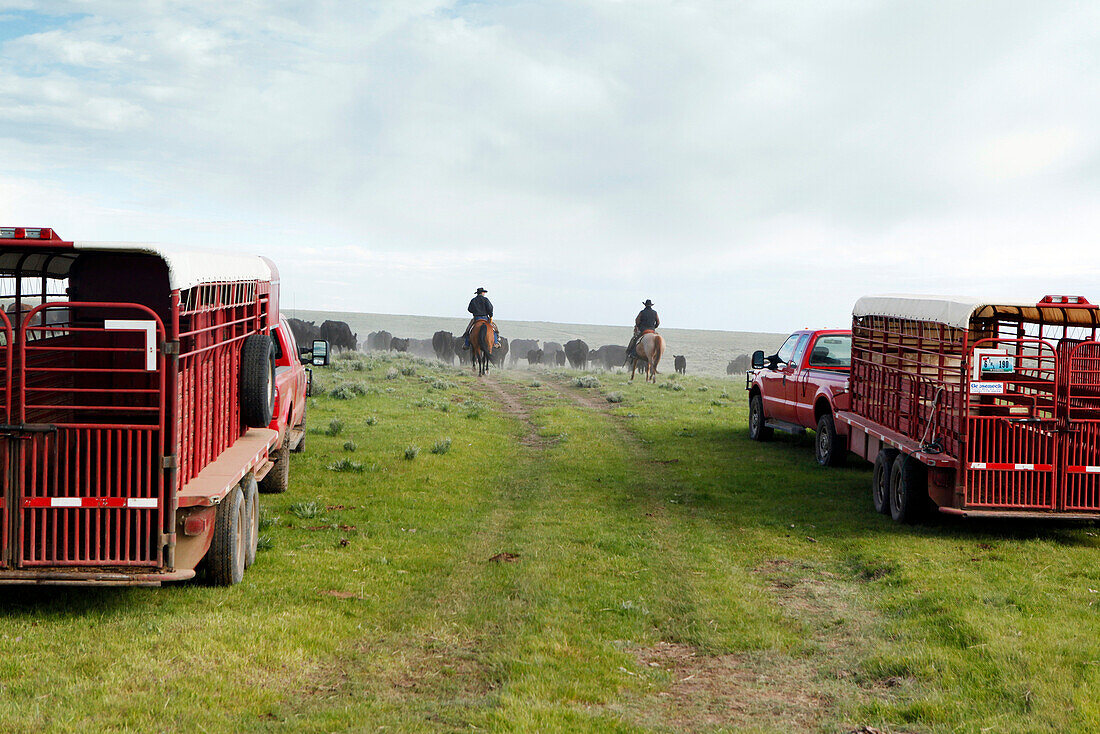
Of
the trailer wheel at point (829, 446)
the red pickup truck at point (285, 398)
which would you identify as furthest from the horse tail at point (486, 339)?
the red pickup truck at point (285, 398)

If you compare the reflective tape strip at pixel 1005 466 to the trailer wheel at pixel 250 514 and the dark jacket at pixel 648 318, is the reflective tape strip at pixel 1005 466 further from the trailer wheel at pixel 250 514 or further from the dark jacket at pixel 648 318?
the dark jacket at pixel 648 318

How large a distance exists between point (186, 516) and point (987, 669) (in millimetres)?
5517

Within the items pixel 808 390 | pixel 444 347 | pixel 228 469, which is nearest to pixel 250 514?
pixel 228 469

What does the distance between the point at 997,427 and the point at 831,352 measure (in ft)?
21.6

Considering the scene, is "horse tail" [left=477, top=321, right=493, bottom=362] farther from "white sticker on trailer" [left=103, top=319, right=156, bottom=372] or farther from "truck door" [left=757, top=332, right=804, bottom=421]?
"white sticker on trailer" [left=103, top=319, right=156, bottom=372]

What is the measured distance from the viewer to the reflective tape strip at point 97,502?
21.0ft

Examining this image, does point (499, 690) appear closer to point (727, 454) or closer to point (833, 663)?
point (833, 663)

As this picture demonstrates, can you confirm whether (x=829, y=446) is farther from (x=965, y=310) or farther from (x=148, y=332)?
(x=148, y=332)

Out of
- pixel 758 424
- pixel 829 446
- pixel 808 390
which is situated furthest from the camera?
pixel 758 424

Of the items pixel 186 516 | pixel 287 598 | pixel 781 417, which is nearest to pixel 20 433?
pixel 186 516

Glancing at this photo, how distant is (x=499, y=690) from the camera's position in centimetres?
571

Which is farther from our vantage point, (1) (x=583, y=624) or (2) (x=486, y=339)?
(2) (x=486, y=339)

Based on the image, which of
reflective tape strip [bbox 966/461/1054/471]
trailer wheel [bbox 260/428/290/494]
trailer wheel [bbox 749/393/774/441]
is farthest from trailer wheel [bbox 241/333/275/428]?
trailer wheel [bbox 749/393/774/441]

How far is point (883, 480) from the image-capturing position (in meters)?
11.4
